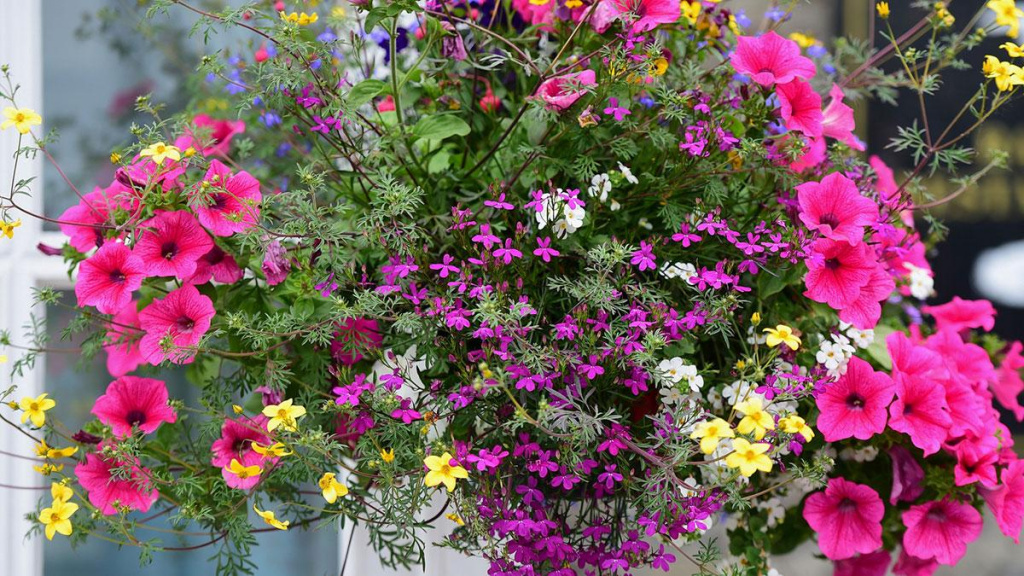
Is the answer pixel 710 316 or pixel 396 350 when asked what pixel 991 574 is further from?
pixel 396 350

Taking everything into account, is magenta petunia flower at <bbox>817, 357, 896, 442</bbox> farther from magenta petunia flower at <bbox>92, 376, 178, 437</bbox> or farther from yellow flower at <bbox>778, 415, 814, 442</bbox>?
magenta petunia flower at <bbox>92, 376, 178, 437</bbox>

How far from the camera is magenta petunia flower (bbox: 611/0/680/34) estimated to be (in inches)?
29.9

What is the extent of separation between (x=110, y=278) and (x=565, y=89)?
1.47 feet

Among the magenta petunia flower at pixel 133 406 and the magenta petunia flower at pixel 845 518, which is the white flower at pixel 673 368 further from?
the magenta petunia flower at pixel 133 406

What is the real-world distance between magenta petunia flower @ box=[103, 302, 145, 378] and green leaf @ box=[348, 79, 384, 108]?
0.32 m

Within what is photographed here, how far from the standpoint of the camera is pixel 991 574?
1.25 meters

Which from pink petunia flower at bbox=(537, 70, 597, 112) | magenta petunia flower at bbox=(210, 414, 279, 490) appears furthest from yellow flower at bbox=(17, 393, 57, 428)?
pink petunia flower at bbox=(537, 70, 597, 112)

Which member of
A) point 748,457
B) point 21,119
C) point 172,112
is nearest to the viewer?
point 748,457

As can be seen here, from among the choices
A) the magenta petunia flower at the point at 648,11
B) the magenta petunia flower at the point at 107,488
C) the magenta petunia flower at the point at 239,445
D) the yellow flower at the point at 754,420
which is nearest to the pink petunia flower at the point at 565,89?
the magenta petunia flower at the point at 648,11

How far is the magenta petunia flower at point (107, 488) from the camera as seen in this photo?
2.63 ft

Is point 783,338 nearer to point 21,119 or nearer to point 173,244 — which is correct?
point 173,244

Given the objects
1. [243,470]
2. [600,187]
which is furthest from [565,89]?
[243,470]

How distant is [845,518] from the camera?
34.8 inches

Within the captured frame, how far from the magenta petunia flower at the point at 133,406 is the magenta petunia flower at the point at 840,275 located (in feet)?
2.06
